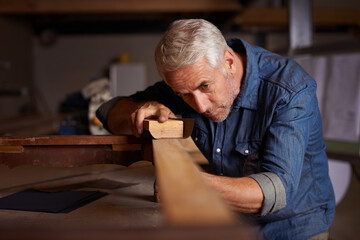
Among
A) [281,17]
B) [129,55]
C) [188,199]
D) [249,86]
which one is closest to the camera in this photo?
[188,199]

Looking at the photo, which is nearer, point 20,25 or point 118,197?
point 118,197

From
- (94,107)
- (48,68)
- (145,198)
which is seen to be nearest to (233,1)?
(94,107)

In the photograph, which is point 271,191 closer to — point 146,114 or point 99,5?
point 146,114

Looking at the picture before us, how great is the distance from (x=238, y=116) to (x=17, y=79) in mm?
6398

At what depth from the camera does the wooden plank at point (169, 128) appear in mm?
1330

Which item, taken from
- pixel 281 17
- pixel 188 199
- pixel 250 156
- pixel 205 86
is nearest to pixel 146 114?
pixel 205 86

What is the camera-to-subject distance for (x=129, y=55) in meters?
8.19

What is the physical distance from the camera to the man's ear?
1524 mm

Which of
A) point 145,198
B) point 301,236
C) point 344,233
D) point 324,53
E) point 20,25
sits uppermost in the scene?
point 20,25

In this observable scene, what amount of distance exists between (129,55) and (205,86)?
6.99 m

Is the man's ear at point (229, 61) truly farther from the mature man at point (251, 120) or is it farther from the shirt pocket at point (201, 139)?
the shirt pocket at point (201, 139)

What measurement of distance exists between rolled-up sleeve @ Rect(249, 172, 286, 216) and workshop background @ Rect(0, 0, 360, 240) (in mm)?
1528

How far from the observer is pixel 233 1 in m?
5.06

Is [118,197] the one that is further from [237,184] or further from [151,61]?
[151,61]
